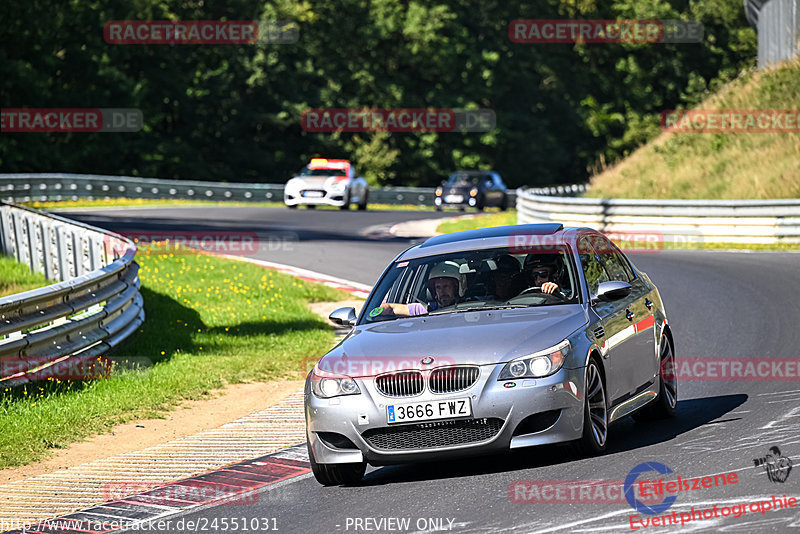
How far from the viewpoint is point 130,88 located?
64.4 m

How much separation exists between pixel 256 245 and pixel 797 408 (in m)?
19.1

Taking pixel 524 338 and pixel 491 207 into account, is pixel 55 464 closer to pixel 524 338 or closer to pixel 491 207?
pixel 524 338

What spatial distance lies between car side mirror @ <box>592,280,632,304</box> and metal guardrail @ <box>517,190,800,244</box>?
16.6 metres

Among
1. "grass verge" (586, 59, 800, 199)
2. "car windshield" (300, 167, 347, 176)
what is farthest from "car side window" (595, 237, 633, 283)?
"car windshield" (300, 167, 347, 176)

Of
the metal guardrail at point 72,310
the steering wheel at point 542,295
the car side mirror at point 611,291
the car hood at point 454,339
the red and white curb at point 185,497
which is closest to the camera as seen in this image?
the red and white curb at point 185,497

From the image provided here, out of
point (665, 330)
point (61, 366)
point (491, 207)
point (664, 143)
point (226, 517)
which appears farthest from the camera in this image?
point (491, 207)

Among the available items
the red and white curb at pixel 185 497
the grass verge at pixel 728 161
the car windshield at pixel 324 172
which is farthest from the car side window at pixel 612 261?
the car windshield at pixel 324 172

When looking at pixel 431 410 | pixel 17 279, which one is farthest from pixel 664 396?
pixel 17 279

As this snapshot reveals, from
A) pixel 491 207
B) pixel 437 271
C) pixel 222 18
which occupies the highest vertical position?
pixel 222 18

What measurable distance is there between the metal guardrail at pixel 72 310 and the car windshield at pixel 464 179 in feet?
100

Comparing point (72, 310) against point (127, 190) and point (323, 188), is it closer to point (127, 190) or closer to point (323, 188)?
point (323, 188)

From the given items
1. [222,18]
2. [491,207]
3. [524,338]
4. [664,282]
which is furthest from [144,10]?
[524,338]

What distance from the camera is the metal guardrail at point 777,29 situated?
36.6 m

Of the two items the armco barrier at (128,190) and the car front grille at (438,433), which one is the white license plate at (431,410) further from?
the armco barrier at (128,190)
